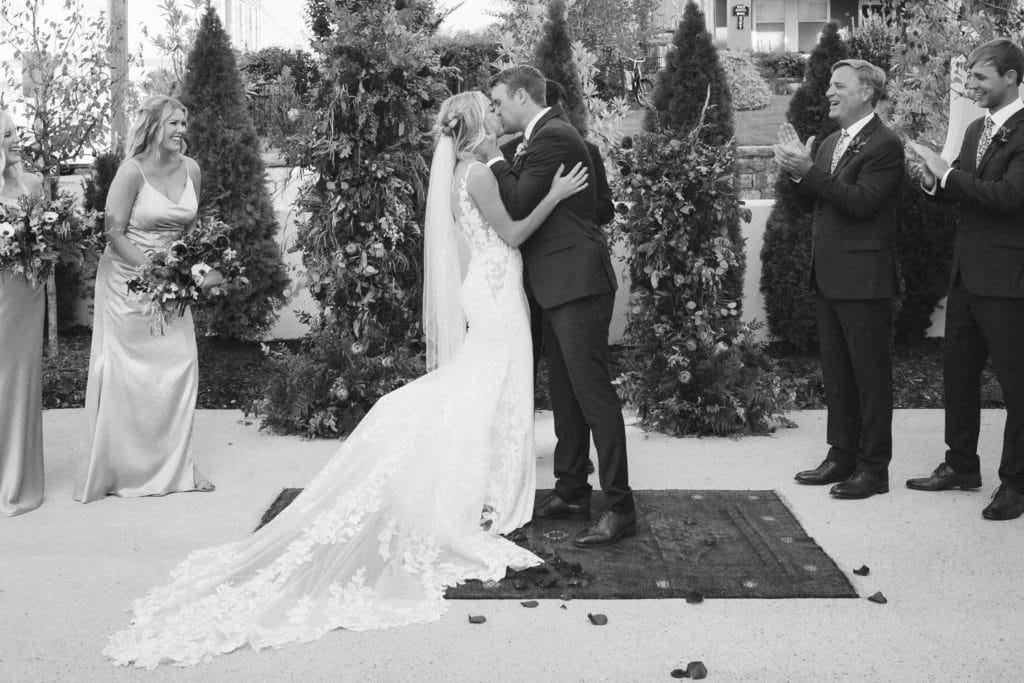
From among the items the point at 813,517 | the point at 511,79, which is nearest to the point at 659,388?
the point at 813,517

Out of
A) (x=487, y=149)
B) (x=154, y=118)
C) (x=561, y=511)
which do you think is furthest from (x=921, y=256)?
(x=154, y=118)

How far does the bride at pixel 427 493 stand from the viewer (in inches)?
154

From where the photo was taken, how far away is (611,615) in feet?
13.2

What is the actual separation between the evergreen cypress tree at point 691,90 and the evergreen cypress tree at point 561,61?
0.85 metres

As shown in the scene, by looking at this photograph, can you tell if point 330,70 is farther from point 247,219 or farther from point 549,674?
point 549,674

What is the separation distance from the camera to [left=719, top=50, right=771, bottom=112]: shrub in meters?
21.5

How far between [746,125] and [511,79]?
49.4 feet

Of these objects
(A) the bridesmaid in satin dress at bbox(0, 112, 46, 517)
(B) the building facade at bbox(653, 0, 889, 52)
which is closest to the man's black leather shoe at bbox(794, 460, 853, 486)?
(A) the bridesmaid in satin dress at bbox(0, 112, 46, 517)

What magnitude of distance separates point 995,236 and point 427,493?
2978 millimetres

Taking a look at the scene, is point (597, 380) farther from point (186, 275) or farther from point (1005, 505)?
point (186, 275)

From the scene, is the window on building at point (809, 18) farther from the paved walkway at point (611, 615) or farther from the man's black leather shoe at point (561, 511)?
the man's black leather shoe at point (561, 511)

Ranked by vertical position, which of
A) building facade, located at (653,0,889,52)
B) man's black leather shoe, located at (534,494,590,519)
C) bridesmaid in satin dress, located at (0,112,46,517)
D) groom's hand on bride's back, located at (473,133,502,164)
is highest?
building facade, located at (653,0,889,52)

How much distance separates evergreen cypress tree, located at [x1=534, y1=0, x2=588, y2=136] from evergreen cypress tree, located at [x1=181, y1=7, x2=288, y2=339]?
273 centimetres

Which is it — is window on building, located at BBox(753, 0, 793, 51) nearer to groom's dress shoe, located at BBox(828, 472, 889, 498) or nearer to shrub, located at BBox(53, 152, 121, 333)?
shrub, located at BBox(53, 152, 121, 333)
